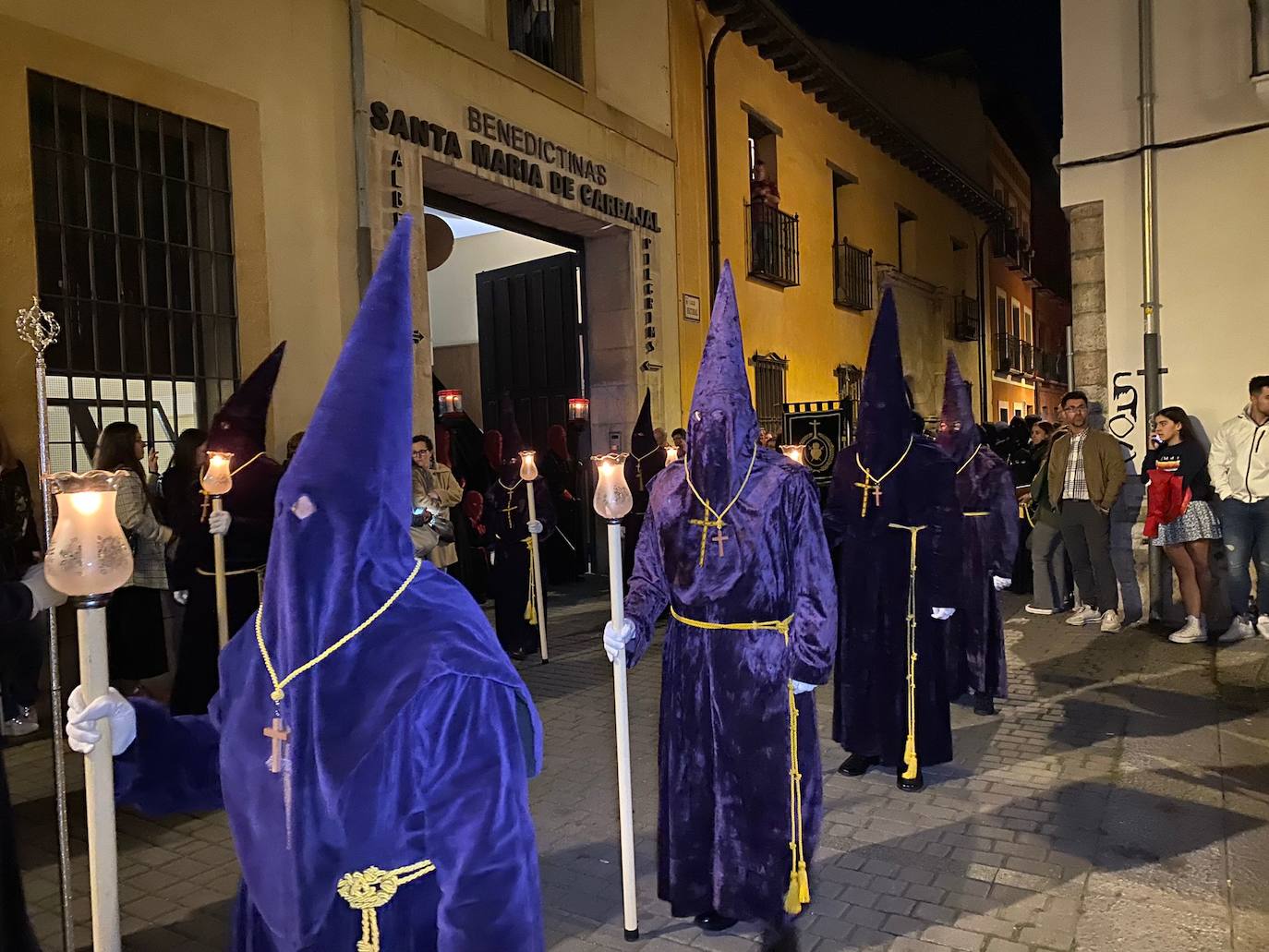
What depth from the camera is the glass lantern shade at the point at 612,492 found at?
134 inches

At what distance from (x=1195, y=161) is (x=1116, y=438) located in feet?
8.70

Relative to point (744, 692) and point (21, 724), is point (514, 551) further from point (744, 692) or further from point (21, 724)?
point (744, 692)

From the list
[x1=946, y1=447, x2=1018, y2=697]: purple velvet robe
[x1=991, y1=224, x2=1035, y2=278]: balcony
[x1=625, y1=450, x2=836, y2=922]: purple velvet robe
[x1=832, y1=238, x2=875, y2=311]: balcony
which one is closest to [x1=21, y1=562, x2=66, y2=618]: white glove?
[x1=625, y1=450, x2=836, y2=922]: purple velvet robe

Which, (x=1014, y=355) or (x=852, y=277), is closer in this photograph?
(x=852, y=277)

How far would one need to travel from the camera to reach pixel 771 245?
15398 mm

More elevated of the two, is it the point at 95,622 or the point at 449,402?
the point at 449,402

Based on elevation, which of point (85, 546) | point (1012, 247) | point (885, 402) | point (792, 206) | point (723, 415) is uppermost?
point (1012, 247)

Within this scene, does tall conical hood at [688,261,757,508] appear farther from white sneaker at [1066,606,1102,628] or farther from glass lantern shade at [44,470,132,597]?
white sneaker at [1066,606,1102,628]

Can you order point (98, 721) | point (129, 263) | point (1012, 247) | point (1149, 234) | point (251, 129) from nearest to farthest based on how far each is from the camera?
1. point (98, 721)
2. point (129, 263)
3. point (251, 129)
4. point (1149, 234)
5. point (1012, 247)

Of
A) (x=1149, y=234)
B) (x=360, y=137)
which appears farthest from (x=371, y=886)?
(x=1149, y=234)

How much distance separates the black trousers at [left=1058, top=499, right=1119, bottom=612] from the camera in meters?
8.91

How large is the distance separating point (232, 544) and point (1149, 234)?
27.6ft

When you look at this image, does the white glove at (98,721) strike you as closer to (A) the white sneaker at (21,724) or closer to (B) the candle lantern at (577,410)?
(A) the white sneaker at (21,724)

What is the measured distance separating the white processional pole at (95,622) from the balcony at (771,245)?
13.7 m
